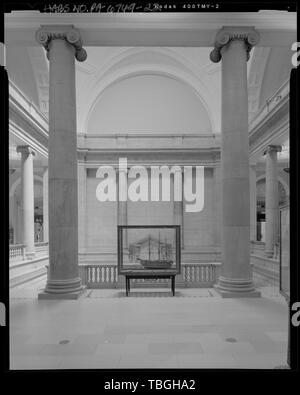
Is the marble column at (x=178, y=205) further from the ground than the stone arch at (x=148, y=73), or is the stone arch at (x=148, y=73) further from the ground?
the stone arch at (x=148, y=73)

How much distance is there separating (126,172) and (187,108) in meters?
6.40

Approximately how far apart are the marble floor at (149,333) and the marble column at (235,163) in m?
0.86

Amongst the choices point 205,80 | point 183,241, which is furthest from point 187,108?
point 183,241

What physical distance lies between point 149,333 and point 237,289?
3606mm

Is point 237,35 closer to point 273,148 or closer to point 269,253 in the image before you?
point 273,148

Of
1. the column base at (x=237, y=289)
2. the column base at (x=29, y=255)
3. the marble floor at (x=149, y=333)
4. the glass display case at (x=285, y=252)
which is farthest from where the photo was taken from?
the column base at (x=29, y=255)

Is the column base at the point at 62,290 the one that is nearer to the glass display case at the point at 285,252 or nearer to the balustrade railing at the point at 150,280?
the balustrade railing at the point at 150,280

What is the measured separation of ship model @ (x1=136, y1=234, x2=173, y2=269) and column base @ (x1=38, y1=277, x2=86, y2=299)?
84.5 inches

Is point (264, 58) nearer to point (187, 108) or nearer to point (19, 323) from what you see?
point (187, 108)

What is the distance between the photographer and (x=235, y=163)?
29.1 ft

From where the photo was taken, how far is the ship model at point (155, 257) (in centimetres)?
959

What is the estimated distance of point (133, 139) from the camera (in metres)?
22.4

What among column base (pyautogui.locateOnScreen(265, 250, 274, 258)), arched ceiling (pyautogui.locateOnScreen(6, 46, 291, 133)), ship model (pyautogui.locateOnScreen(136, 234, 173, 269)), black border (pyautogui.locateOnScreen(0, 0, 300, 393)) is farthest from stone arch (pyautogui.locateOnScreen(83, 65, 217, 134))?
black border (pyautogui.locateOnScreen(0, 0, 300, 393))
